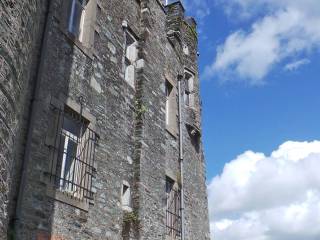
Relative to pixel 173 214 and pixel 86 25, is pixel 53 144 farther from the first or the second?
pixel 173 214

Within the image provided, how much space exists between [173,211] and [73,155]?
405 cm

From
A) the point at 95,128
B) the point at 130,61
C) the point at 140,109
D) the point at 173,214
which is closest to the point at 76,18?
the point at 130,61

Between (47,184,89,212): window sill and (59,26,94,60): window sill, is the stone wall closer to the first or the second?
(47,184,89,212): window sill

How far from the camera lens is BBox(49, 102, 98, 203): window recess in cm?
780

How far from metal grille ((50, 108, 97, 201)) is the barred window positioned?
133 inches

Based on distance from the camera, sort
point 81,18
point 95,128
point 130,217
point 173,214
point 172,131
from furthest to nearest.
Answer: point 172,131 < point 173,214 < point 81,18 < point 130,217 < point 95,128

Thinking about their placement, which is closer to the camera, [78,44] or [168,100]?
[78,44]

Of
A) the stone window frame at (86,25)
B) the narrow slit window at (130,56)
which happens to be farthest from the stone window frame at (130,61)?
the stone window frame at (86,25)

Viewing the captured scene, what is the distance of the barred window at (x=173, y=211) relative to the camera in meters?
11.2

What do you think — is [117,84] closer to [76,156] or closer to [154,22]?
[76,156]

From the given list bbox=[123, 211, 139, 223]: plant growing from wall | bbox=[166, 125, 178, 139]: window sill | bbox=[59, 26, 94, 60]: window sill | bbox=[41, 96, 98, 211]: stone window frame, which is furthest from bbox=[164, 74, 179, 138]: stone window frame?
bbox=[41, 96, 98, 211]: stone window frame

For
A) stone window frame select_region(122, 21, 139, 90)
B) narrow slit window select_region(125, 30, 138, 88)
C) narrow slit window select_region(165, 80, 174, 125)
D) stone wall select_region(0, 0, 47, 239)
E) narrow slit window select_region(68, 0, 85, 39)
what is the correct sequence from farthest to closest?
1. narrow slit window select_region(165, 80, 174, 125)
2. narrow slit window select_region(125, 30, 138, 88)
3. stone window frame select_region(122, 21, 139, 90)
4. narrow slit window select_region(68, 0, 85, 39)
5. stone wall select_region(0, 0, 47, 239)

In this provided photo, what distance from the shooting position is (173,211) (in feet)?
38.2

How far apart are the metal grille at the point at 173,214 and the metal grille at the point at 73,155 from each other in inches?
133
